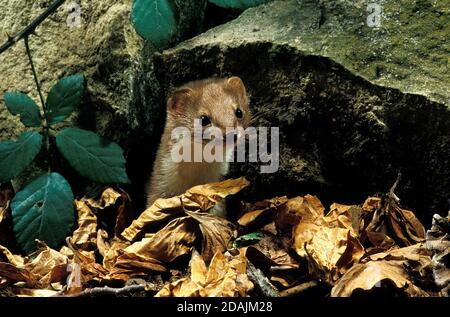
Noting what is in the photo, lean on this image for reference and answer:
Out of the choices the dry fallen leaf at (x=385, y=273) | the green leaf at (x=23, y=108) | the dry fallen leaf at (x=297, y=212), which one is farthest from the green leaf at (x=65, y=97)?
the dry fallen leaf at (x=385, y=273)

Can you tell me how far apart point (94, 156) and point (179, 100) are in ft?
1.68

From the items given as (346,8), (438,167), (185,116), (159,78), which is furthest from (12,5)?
(438,167)

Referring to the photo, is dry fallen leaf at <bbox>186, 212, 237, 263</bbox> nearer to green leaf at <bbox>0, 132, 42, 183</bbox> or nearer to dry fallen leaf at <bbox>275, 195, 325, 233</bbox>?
dry fallen leaf at <bbox>275, 195, 325, 233</bbox>

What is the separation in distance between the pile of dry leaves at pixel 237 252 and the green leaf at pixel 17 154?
1.00ft

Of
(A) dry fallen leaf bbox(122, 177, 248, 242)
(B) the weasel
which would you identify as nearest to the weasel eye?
(B) the weasel

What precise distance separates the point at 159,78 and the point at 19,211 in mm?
965

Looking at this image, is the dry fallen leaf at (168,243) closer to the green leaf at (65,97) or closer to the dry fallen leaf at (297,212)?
the dry fallen leaf at (297,212)

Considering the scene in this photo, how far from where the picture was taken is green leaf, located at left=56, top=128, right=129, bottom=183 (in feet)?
8.85

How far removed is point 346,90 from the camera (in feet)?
8.49

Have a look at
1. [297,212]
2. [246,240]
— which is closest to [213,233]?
[246,240]

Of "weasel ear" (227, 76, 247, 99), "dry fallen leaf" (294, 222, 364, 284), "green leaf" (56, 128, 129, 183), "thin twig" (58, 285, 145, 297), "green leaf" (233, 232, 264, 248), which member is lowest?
"thin twig" (58, 285, 145, 297)

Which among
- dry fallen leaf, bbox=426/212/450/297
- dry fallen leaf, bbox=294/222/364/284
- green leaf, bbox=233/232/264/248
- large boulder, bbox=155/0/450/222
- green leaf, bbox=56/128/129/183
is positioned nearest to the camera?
dry fallen leaf, bbox=426/212/450/297

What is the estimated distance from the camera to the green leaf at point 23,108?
9.05 ft

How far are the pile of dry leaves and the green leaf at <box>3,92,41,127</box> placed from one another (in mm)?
453
